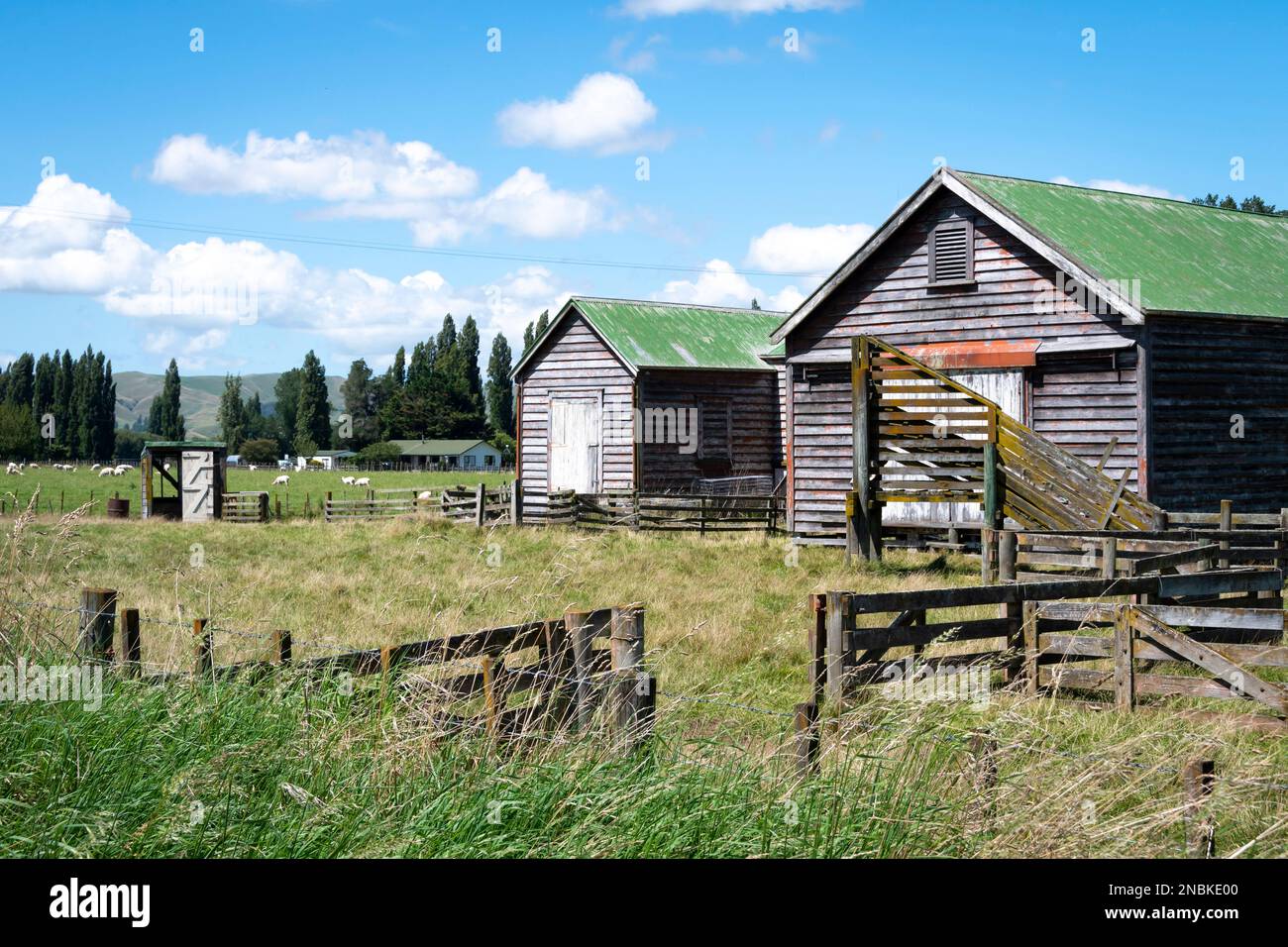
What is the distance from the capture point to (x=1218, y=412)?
21.6 m

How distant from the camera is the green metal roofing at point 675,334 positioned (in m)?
33.1

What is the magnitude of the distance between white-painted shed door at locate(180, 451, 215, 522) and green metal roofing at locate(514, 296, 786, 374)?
996 centimetres

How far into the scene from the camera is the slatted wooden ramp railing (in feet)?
55.7

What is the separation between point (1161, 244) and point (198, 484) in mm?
26760

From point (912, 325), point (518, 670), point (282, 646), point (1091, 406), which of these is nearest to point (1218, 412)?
point (1091, 406)

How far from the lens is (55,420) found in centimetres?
11569

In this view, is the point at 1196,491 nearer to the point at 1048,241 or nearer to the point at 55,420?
the point at 1048,241

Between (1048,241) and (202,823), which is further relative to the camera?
(1048,241)

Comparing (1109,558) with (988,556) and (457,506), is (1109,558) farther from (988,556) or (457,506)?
(457,506)

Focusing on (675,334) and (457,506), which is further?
(675,334)

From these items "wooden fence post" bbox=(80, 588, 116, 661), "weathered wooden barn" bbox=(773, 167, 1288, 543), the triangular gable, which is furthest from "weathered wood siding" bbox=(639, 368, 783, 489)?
"wooden fence post" bbox=(80, 588, 116, 661)

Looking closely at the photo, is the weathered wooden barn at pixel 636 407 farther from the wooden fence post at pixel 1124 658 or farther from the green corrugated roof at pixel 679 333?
the wooden fence post at pixel 1124 658

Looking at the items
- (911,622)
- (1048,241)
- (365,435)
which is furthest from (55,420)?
(911,622)
